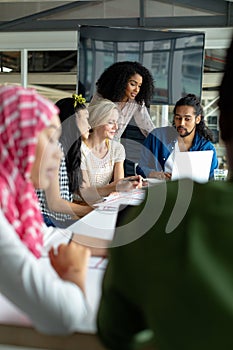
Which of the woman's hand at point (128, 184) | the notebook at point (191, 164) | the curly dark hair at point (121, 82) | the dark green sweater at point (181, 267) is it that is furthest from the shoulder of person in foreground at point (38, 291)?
the curly dark hair at point (121, 82)

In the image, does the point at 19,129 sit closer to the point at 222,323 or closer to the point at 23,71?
the point at 222,323

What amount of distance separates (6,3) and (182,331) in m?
5.73

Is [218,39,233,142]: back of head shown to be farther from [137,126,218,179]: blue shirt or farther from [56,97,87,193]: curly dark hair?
[137,126,218,179]: blue shirt

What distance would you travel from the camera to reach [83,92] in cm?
459

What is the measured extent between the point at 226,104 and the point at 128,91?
3.27 meters

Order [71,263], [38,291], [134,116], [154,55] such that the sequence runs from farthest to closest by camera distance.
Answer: [154,55], [134,116], [71,263], [38,291]

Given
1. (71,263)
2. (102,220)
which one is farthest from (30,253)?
(102,220)

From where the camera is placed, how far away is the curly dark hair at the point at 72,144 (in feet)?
8.42

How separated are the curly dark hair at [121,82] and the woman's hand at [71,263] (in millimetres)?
2910

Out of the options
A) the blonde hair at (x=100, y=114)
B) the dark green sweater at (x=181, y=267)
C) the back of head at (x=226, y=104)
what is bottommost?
the dark green sweater at (x=181, y=267)

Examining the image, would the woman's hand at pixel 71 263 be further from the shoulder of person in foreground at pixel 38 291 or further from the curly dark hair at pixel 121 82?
the curly dark hair at pixel 121 82

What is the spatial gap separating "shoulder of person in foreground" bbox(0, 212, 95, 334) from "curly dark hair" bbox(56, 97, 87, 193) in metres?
1.71

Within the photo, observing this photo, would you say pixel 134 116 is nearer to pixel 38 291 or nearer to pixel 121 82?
pixel 121 82

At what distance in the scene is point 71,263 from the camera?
93cm
